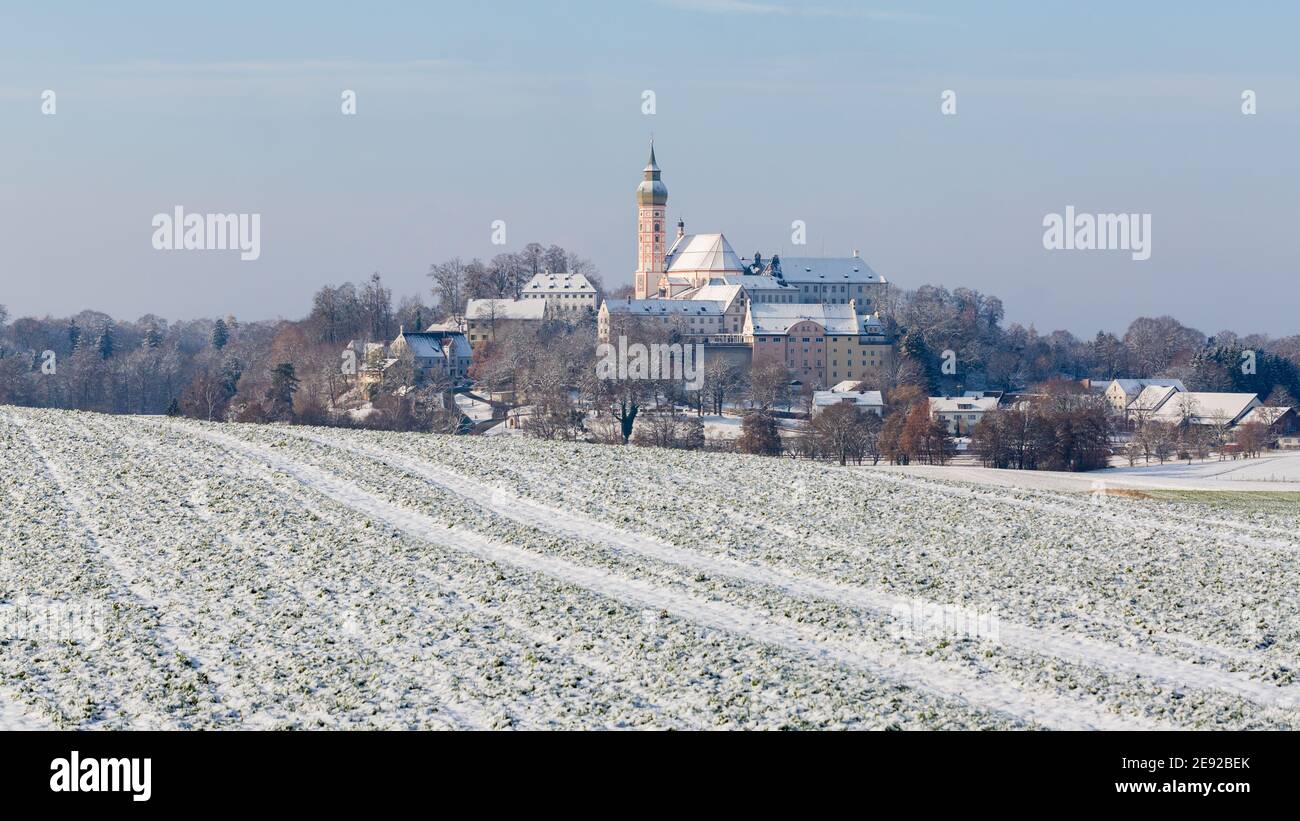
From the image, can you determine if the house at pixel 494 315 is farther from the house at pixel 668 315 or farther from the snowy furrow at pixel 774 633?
the snowy furrow at pixel 774 633

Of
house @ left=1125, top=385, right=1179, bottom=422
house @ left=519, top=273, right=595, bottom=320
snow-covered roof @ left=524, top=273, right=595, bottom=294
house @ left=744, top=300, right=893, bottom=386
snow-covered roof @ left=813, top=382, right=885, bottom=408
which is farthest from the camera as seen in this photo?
snow-covered roof @ left=524, top=273, right=595, bottom=294

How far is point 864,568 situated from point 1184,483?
106 ft

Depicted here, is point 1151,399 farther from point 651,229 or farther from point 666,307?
point 651,229

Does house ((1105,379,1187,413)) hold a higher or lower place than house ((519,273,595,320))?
lower

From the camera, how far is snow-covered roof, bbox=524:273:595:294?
521 feet

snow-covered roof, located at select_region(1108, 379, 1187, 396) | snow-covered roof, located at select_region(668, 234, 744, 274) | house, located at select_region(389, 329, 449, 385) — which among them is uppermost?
snow-covered roof, located at select_region(668, 234, 744, 274)

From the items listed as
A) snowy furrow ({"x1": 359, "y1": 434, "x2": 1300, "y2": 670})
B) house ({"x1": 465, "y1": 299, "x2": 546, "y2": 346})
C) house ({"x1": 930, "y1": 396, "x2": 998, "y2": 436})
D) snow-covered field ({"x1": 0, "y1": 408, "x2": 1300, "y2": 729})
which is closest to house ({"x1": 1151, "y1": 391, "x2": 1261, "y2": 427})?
house ({"x1": 930, "y1": 396, "x2": 998, "y2": 436})

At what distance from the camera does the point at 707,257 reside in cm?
17925

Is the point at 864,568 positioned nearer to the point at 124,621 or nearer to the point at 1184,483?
the point at 124,621

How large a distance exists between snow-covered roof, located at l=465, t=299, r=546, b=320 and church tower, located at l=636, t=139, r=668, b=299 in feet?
113

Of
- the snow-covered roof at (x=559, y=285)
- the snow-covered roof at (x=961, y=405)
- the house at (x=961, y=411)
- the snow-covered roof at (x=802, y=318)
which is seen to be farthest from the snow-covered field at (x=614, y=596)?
the snow-covered roof at (x=559, y=285)

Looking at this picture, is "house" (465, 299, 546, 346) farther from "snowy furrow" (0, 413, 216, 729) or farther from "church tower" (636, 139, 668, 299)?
"snowy furrow" (0, 413, 216, 729)

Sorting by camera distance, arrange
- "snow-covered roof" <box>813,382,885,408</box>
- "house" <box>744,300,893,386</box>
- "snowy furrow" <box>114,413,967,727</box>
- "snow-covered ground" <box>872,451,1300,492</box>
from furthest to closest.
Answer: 1. "house" <box>744,300,893,386</box>
2. "snow-covered roof" <box>813,382,885,408</box>
3. "snow-covered ground" <box>872,451,1300,492</box>
4. "snowy furrow" <box>114,413,967,727</box>

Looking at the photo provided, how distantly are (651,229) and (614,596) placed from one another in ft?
530
